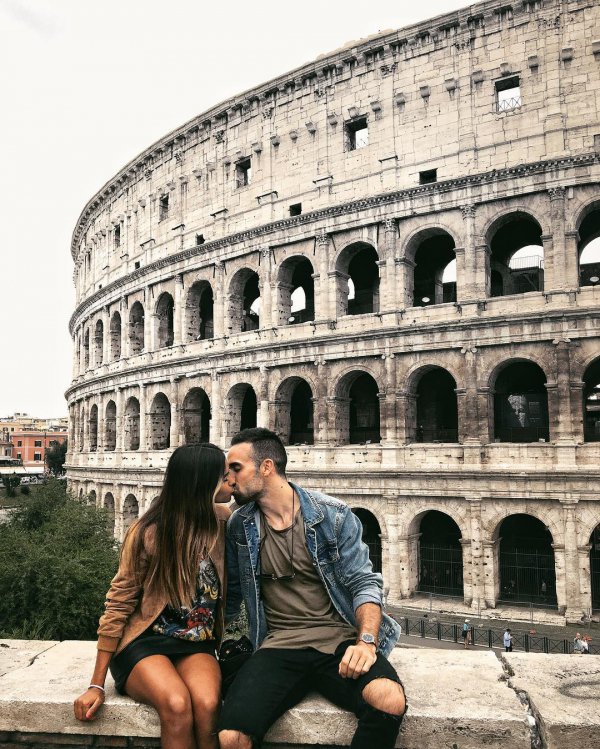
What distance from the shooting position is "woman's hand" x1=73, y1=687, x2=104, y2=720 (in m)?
3.42

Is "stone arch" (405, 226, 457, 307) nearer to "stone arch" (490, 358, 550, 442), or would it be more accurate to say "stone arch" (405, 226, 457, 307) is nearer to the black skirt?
"stone arch" (490, 358, 550, 442)

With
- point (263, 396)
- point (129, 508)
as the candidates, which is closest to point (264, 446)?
point (263, 396)

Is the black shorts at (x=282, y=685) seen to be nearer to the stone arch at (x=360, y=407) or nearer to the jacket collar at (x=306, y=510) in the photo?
the jacket collar at (x=306, y=510)

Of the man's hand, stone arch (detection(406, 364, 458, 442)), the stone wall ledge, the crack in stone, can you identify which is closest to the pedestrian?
stone arch (detection(406, 364, 458, 442))

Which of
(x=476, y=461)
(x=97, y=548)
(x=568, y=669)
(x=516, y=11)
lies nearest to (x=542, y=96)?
(x=516, y=11)

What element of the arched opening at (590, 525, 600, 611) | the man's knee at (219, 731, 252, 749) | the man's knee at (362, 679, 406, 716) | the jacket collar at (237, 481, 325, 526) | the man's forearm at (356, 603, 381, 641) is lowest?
the arched opening at (590, 525, 600, 611)

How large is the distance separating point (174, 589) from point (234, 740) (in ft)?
2.91

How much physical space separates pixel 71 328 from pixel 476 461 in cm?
3043

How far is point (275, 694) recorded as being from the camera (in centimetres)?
334

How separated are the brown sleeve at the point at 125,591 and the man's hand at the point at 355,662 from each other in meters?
1.23

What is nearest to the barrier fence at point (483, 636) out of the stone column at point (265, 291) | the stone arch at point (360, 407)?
the stone arch at point (360, 407)

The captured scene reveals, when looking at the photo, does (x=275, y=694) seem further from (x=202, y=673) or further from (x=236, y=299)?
(x=236, y=299)

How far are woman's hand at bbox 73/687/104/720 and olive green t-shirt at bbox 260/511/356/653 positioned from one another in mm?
934

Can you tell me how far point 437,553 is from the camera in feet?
70.2
